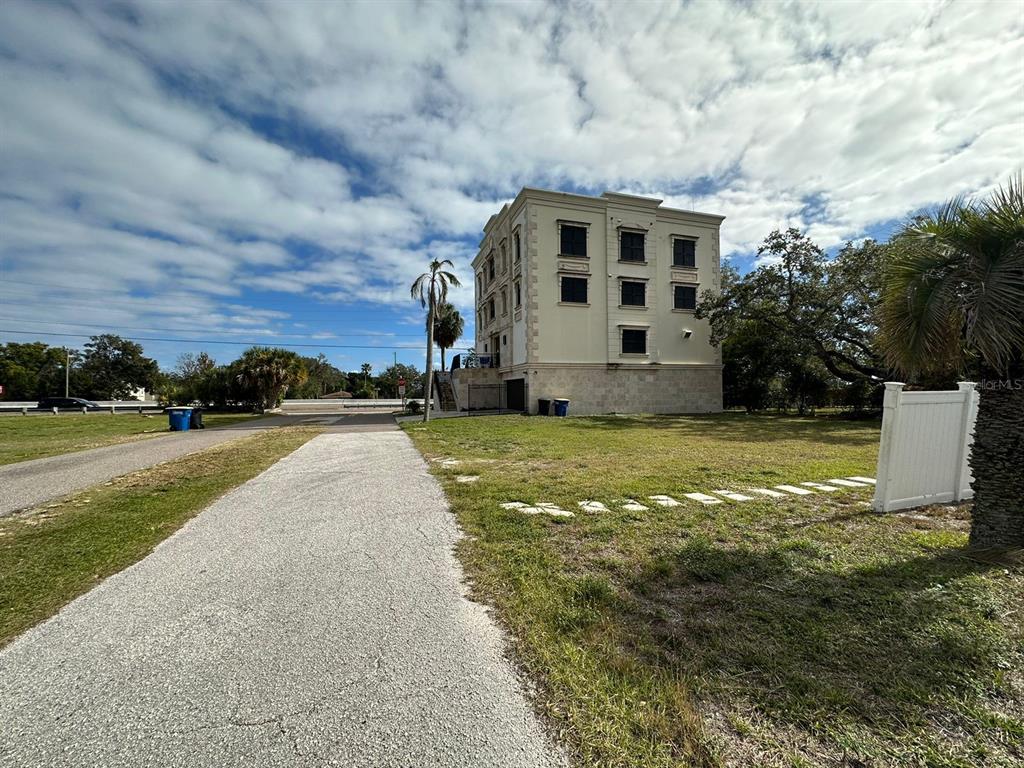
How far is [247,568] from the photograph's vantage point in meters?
3.58

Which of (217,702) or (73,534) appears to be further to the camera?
(73,534)

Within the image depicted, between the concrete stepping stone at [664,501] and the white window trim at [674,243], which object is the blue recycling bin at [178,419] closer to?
the concrete stepping stone at [664,501]

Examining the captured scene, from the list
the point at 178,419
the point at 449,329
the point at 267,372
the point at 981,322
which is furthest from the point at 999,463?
the point at 449,329

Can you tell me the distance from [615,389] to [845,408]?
13.6m

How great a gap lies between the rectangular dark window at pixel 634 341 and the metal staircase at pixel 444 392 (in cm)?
1116

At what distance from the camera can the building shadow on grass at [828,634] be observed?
1961mm

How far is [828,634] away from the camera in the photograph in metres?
2.49

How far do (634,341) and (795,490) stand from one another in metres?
18.9

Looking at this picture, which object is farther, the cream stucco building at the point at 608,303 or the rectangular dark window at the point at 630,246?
the rectangular dark window at the point at 630,246

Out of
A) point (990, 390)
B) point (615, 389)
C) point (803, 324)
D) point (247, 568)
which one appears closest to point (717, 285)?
point (803, 324)

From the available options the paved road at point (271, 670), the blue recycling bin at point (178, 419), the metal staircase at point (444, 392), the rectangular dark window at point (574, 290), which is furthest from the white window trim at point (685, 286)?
the blue recycling bin at point (178, 419)

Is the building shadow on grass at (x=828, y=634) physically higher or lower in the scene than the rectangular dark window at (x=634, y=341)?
lower

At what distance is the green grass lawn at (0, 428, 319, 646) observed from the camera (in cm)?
304

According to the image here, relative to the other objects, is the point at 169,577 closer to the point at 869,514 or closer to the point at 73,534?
the point at 73,534
